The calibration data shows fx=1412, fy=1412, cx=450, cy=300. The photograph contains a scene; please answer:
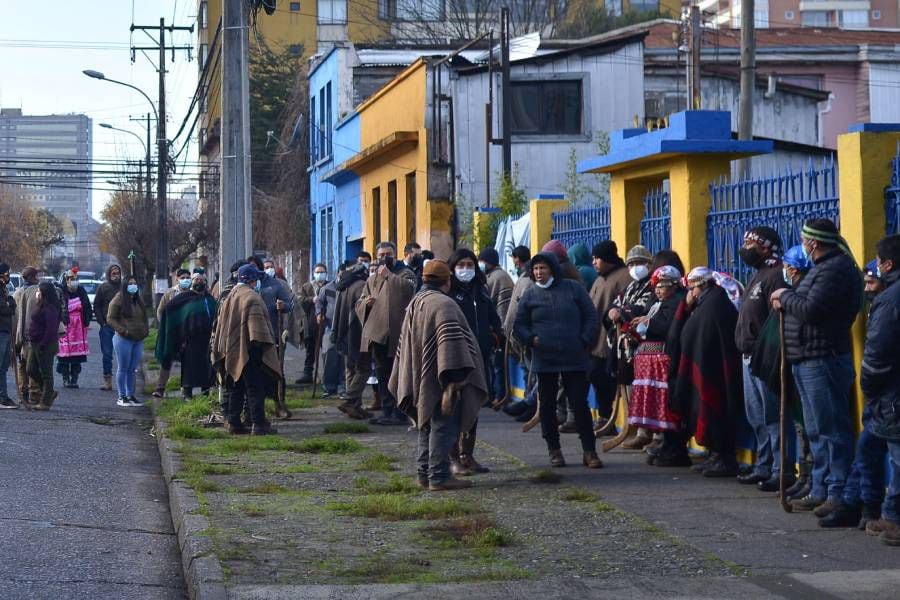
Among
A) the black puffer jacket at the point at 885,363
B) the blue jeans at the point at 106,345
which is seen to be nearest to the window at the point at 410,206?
the blue jeans at the point at 106,345

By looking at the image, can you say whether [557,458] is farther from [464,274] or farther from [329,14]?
[329,14]

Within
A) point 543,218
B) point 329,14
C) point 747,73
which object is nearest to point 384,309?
point 543,218

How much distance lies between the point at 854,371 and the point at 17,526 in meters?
5.45

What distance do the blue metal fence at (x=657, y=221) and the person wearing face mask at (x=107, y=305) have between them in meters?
8.60

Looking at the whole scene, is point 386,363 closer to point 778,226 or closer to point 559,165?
point 778,226

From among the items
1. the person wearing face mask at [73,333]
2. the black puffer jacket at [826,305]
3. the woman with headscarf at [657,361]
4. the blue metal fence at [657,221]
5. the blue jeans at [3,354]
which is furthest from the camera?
the person wearing face mask at [73,333]

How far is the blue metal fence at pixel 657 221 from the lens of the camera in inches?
495

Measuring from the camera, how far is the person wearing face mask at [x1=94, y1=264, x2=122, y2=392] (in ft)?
66.5

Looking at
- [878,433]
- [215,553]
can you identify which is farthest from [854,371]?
[215,553]

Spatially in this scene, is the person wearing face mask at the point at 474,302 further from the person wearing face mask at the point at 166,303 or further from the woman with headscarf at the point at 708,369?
the person wearing face mask at the point at 166,303

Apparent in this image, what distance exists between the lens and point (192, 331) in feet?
57.1

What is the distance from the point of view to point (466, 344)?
33.3ft

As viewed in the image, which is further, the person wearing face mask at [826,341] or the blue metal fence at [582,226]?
the blue metal fence at [582,226]

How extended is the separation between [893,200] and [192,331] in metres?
10.5
